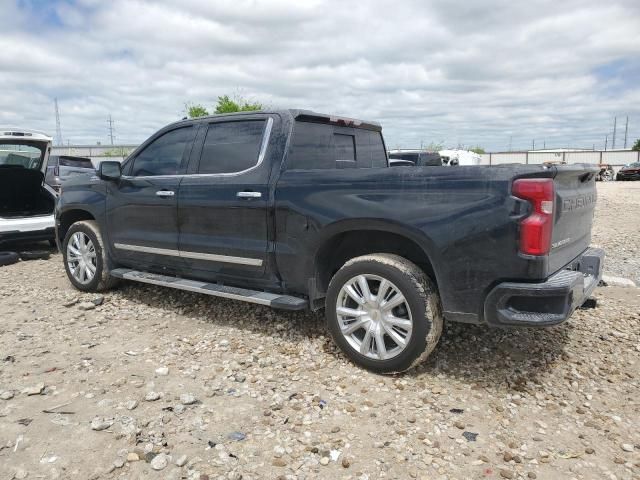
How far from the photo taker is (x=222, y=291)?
4336 millimetres

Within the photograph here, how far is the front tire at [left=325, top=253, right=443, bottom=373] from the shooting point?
3.37 metres

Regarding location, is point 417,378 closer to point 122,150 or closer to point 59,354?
point 59,354

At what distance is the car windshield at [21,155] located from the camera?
7.79 meters

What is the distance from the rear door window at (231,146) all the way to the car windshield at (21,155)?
472 centimetres

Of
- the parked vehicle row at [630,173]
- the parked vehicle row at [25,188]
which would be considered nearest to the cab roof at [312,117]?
the parked vehicle row at [25,188]

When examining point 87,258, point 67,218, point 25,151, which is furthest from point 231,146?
point 25,151

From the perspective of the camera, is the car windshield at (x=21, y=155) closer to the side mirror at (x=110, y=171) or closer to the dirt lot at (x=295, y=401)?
the side mirror at (x=110, y=171)

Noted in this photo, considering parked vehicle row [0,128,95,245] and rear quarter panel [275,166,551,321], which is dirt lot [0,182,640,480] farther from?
parked vehicle row [0,128,95,245]

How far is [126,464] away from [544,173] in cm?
280

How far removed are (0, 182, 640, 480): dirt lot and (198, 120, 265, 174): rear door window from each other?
4.73ft

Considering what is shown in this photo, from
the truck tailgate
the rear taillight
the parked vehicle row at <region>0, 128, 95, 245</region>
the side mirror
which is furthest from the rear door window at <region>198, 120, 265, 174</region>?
the parked vehicle row at <region>0, 128, 95, 245</region>

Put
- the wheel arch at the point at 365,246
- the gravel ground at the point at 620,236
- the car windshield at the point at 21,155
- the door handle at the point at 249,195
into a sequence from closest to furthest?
1. the wheel arch at the point at 365,246
2. the door handle at the point at 249,195
3. the gravel ground at the point at 620,236
4. the car windshield at the point at 21,155

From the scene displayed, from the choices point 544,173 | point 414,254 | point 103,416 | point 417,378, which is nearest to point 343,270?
point 414,254

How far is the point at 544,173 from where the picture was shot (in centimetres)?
298
